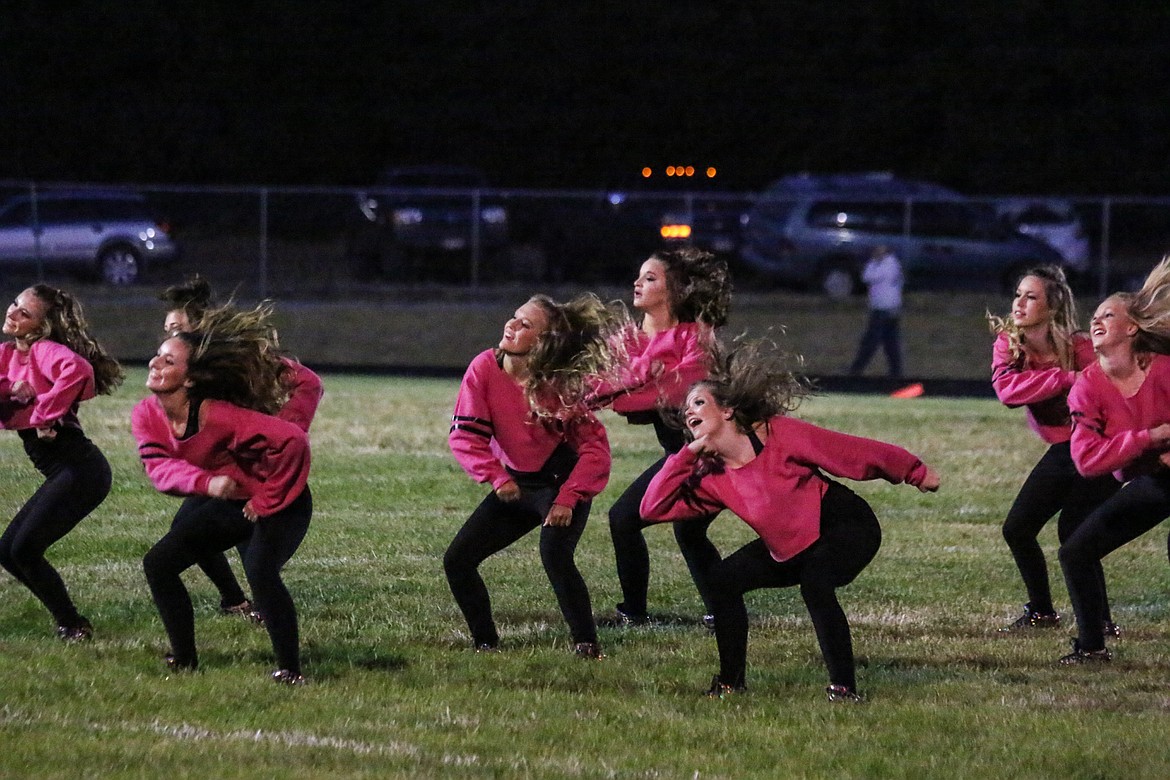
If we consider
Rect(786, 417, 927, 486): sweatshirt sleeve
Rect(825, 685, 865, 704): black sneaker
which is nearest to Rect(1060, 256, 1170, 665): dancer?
Rect(786, 417, 927, 486): sweatshirt sleeve

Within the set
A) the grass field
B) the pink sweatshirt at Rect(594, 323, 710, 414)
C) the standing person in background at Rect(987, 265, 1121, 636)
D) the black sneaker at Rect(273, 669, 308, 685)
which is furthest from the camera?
the standing person in background at Rect(987, 265, 1121, 636)

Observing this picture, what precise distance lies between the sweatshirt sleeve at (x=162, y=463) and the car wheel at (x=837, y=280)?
19306 mm

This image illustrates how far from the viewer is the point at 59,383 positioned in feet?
22.9

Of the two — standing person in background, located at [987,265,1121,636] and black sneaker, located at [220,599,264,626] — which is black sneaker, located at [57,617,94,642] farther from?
standing person in background, located at [987,265,1121,636]

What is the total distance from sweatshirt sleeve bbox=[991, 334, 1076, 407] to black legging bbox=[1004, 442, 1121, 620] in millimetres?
300

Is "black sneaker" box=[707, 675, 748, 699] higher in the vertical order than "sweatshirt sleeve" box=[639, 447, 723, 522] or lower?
lower

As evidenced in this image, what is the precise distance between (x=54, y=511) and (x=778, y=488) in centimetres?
291

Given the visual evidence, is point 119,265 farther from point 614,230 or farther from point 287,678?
point 287,678

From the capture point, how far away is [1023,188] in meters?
37.4

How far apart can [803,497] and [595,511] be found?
509 cm

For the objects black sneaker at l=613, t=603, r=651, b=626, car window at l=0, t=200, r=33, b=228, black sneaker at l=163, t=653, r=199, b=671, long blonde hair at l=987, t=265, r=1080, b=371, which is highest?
car window at l=0, t=200, r=33, b=228

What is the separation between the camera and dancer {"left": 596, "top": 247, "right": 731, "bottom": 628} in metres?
7.23

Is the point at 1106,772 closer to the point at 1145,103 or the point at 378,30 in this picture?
the point at 1145,103

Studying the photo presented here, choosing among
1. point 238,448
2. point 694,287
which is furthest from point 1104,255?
point 238,448
